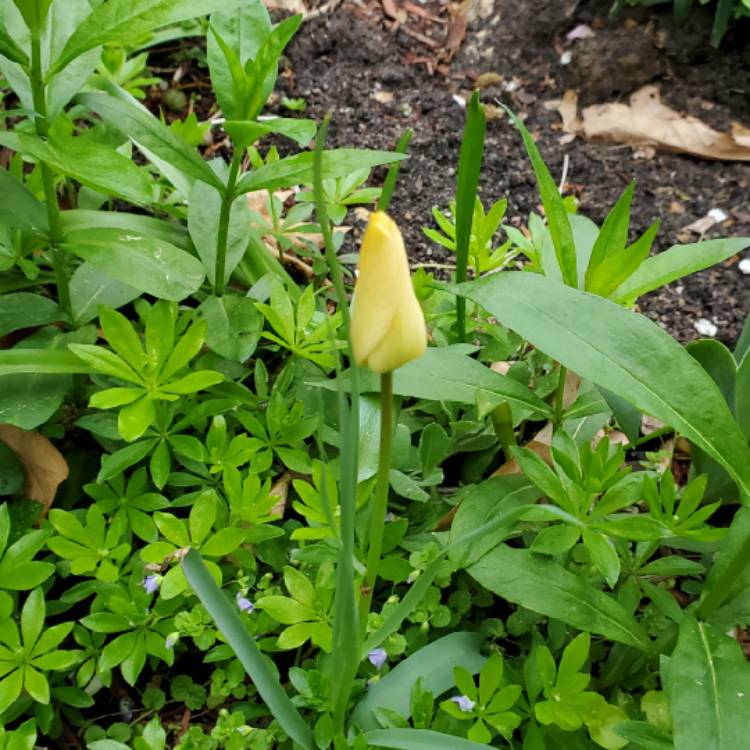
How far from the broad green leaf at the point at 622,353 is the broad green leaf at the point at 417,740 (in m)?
0.51

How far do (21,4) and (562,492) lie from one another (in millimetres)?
1099

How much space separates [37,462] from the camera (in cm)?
161

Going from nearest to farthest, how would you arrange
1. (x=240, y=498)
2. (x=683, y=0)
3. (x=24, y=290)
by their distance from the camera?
(x=240, y=498) → (x=24, y=290) → (x=683, y=0)

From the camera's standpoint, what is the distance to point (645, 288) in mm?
1471

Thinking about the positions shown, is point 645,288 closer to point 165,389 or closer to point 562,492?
Answer: point 562,492

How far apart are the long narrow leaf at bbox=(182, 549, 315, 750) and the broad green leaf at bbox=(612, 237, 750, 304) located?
0.81 metres

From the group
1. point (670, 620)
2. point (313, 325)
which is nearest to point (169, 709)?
point (313, 325)

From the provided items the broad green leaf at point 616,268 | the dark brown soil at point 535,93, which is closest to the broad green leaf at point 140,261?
the broad green leaf at point 616,268

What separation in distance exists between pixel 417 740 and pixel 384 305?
2.08ft

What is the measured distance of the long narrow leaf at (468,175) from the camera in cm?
140

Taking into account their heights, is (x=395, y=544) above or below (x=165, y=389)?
below

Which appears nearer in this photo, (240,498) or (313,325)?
(240,498)

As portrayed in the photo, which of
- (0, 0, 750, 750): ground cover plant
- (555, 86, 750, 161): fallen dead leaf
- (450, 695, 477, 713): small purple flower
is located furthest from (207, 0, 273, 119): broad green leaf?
(555, 86, 750, 161): fallen dead leaf

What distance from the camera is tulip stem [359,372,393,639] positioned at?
902 millimetres
